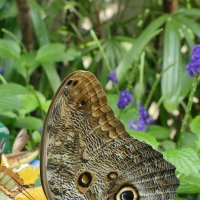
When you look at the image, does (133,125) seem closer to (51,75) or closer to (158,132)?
(158,132)

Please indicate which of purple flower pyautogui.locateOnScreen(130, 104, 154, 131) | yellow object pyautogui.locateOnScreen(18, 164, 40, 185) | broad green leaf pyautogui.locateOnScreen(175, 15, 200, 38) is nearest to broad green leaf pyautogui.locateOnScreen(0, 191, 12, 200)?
yellow object pyautogui.locateOnScreen(18, 164, 40, 185)

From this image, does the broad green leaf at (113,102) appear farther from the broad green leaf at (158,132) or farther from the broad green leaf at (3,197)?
the broad green leaf at (3,197)

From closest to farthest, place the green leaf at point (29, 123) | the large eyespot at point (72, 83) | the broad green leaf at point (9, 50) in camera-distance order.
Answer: the large eyespot at point (72, 83), the green leaf at point (29, 123), the broad green leaf at point (9, 50)

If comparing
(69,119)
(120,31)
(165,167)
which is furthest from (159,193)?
(120,31)

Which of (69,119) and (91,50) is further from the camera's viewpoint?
(91,50)

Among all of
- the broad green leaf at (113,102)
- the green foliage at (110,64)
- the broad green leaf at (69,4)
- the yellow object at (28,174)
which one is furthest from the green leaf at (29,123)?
the broad green leaf at (69,4)

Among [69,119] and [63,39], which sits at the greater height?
[63,39]

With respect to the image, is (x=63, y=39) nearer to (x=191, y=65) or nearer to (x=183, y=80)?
(x=183, y=80)

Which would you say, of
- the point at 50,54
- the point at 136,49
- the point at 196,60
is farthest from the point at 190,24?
the point at 196,60
